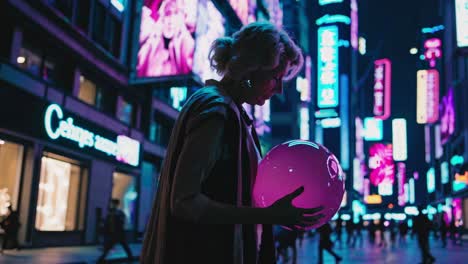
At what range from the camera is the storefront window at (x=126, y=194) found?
2472 cm

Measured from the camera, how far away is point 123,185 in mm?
25328

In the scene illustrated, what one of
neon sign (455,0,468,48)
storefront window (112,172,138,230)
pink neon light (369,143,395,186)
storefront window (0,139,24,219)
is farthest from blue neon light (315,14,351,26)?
storefront window (0,139,24,219)

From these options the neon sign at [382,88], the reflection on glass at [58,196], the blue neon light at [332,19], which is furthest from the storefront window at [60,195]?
the neon sign at [382,88]

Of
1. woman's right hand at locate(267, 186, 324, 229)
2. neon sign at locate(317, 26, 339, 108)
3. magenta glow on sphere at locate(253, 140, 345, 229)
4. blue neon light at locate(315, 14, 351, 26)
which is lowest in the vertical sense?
woman's right hand at locate(267, 186, 324, 229)

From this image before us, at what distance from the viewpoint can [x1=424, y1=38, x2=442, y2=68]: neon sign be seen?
67875mm

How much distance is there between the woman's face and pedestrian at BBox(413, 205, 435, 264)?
1486 cm

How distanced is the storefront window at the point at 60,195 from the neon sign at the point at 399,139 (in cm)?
9726

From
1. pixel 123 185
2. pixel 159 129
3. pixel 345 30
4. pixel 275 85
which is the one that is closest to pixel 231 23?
pixel 159 129

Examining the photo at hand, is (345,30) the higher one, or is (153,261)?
(345,30)

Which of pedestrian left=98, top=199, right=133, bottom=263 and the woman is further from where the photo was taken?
pedestrian left=98, top=199, right=133, bottom=263

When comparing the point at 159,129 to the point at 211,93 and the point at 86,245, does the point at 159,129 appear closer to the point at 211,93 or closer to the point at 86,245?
the point at 86,245

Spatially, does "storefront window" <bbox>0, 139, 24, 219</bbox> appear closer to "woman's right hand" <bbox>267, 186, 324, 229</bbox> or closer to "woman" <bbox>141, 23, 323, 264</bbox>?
"woman" <bbox>141, 23, 323, 264</bbox>

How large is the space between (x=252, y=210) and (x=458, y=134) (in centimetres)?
5517

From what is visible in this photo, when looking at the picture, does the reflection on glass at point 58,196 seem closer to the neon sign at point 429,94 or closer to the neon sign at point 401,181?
the neon sign at point 429,94
